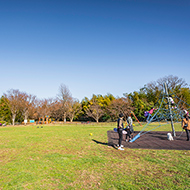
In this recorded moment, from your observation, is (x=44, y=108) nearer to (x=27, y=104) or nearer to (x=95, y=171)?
(x=27, y=104)

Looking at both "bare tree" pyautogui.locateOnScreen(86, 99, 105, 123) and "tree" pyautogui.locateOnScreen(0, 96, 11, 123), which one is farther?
"bare tree" pyautogui.locateOnScreen(86, 99, 105, 123)

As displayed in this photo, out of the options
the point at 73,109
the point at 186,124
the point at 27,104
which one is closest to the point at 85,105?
the point at 73,109

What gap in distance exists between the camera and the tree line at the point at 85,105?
36.7 m

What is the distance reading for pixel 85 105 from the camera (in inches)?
1847

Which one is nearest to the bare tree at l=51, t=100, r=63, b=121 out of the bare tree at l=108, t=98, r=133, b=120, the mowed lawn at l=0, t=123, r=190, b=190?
the bare tree at l=108, t=98, r=133, b=120

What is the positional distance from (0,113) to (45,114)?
10.8 m

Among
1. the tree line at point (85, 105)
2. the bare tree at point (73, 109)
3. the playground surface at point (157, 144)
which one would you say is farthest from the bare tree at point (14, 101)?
the playground surface at point (157, 144)

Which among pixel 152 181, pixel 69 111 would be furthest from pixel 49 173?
pixel 69 111

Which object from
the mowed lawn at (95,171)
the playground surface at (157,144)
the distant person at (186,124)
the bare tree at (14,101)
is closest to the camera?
the mowed lawn at (95,171)

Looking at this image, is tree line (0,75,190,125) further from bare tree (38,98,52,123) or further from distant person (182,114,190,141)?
distant person (182,114,190,141)

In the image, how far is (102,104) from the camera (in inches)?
1713

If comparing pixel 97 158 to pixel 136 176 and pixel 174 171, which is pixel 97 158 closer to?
pixel 136 176

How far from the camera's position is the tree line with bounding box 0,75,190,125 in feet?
120

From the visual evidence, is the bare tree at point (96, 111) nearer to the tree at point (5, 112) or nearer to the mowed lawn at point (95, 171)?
the tree at point (5, 112)
